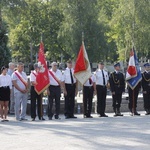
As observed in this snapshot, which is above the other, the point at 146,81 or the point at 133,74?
the point at 133,74

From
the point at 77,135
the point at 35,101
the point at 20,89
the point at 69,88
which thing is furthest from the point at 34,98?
the point at 77,135

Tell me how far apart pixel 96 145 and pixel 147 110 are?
23.2 feet

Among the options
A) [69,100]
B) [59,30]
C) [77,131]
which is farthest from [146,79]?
[59,30]

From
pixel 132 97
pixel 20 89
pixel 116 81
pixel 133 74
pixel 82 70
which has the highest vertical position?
pixel 82 70

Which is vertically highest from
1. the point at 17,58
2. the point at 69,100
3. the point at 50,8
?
the point at 50,8

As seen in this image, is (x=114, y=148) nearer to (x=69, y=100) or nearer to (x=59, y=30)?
(x=69, y=100)

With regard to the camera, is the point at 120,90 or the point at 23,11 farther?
the point at 23,11

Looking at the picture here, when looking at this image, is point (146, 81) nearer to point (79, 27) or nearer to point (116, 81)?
point (116, 81)

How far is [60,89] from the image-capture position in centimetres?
1520

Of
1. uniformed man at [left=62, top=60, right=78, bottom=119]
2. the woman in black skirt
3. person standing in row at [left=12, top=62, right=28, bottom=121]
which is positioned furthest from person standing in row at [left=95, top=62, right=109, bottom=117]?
the woman in black skirt

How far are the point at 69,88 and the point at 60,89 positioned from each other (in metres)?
0.31

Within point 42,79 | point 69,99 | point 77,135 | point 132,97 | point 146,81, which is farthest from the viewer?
point 132,97

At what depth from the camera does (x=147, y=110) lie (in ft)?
53.5

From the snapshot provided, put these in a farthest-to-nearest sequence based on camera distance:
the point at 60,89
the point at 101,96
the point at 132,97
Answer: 1. the point at 132,97
2. the point at 101,96
3. the point at 60,89
